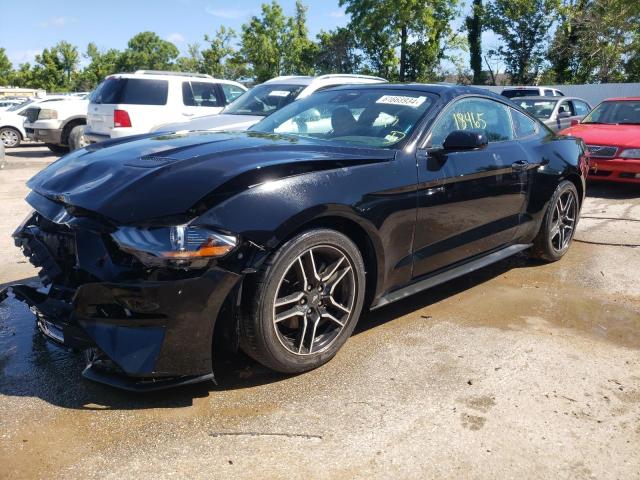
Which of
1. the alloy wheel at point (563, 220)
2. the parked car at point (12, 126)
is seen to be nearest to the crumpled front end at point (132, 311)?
the alloy wheel at point (563, 220)

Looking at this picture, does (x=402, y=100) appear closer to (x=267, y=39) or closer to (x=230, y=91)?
(x=230, y=91)

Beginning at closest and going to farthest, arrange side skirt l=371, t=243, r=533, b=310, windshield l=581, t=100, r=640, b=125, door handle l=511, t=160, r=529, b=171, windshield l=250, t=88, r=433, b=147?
side skirt l=371, t=243, r=533, b=310 < windshield l=250, t=88, r=433, b=147 < door handle l=511, t=160, r=529, b=171 < windshield l=581, t=100, r=640, b=125

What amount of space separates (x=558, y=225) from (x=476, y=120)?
5.13 feet

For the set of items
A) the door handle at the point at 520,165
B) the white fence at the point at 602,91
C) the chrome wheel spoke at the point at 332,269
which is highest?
the white fence at the point at 602,91

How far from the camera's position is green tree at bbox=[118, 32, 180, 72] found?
70.8 m

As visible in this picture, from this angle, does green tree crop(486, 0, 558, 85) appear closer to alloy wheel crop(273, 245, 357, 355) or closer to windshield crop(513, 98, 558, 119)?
windshield crop(513, 98, 558, 119)

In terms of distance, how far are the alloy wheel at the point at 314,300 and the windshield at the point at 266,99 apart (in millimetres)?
6008

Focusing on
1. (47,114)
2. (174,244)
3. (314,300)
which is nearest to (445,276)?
(314,300)

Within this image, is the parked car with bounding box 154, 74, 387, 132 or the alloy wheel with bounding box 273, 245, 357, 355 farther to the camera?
the parked car with bounding box 154, 74, 387, 132

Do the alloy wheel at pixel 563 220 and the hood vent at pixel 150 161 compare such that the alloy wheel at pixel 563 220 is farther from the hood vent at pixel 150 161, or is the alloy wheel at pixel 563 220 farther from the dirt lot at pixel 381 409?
the hood vent at pixel 150 161

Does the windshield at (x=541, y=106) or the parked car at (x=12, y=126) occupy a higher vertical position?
the windshield at (x=541, y=106)

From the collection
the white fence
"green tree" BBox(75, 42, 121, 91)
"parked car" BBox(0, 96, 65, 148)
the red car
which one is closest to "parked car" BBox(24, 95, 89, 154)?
"parked car" BBox(0, 96, 65, 148)

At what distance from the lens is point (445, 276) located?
384 centimetres

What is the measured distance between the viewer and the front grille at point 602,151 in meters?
8.44
